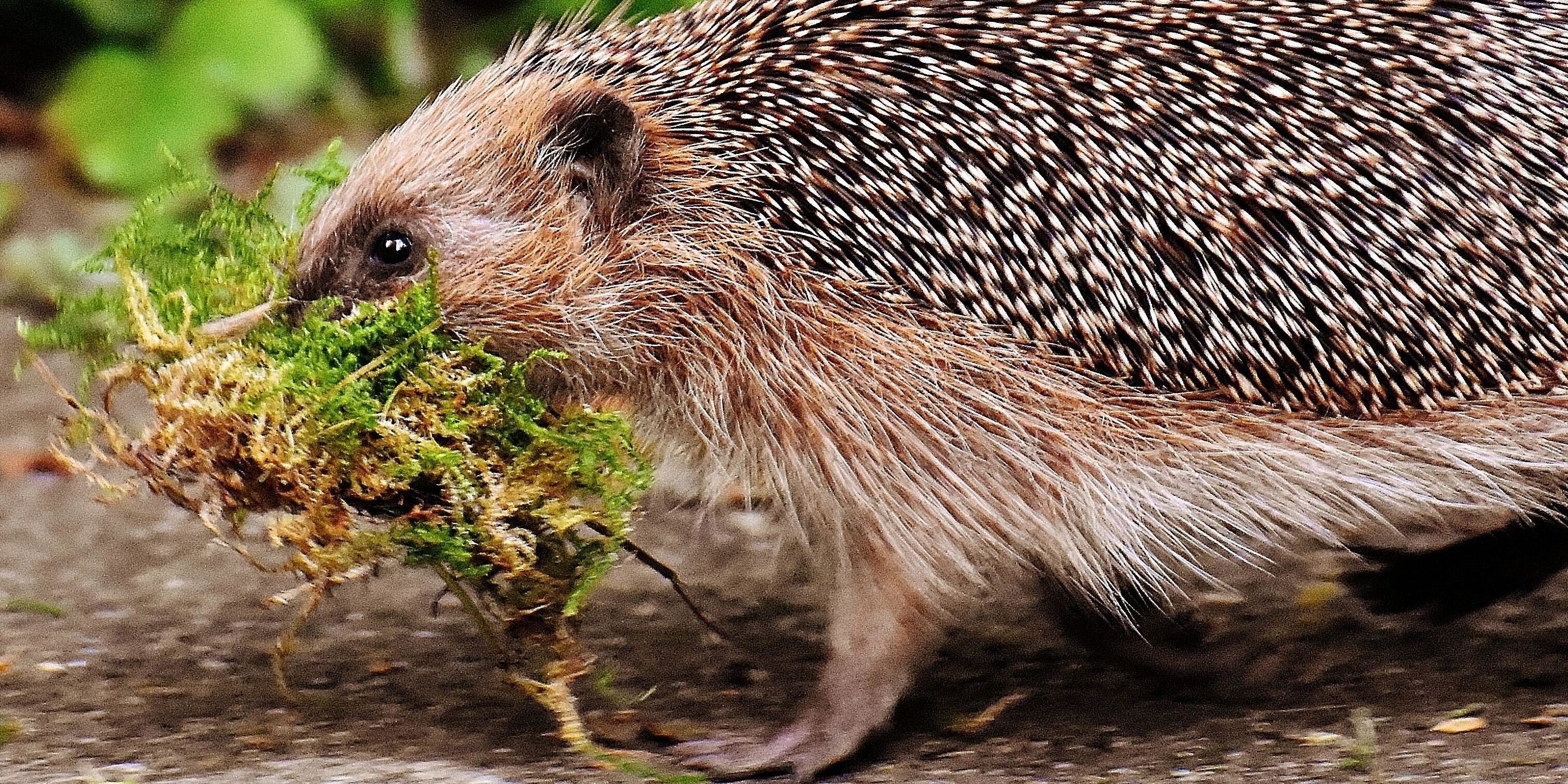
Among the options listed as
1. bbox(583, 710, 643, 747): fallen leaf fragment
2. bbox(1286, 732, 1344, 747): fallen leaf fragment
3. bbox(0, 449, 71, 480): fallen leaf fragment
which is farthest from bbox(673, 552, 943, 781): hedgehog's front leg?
bbox(0, 449, 71, 480): fallen leaf fragment

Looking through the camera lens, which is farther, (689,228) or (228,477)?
(689,228)

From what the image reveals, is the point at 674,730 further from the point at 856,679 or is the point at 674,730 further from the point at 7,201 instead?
the point at 7,201

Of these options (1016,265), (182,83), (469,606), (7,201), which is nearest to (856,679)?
(469,606)

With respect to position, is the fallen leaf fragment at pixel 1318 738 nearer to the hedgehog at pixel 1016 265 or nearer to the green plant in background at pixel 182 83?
the hedgehog at pixel 1016 265

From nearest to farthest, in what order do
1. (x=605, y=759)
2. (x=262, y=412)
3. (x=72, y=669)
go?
(x=262, y=412), (x=605, y=759), (x=72, y=669)

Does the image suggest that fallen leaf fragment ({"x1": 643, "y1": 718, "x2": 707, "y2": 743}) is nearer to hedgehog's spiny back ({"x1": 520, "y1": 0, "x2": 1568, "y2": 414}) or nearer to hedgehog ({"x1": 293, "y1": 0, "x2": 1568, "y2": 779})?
hedgehog ({"x1": 293, "y1": 0, "x2": 1568, "y2": 779})

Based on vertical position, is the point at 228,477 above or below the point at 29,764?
above

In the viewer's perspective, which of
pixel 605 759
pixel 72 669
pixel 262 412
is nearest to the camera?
pixel 262 412

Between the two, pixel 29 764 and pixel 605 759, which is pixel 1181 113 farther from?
pixel 29 764

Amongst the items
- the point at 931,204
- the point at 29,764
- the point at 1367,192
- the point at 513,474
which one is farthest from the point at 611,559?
the point at 1367,192
